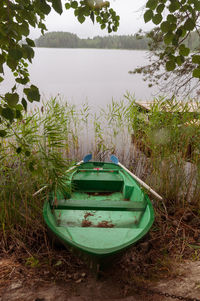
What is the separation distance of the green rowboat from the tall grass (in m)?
0.27

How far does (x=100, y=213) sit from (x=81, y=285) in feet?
2.78

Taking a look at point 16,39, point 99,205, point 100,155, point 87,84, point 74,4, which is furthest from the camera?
point 87,84

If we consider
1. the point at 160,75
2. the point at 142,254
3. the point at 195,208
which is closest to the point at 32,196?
the point at 142,254

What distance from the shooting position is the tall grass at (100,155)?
2.51 metres

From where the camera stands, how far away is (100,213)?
110 inches

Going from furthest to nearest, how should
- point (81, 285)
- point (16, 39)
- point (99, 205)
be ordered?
point (99, 205)
point (81, 285)
point (16, 39)

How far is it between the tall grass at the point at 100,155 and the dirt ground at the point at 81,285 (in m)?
0.43

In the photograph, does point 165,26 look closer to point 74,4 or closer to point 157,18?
point 157,18

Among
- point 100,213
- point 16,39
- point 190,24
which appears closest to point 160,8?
point 190,24

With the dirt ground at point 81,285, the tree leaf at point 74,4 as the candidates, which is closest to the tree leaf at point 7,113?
the tree leaf at point 74,4

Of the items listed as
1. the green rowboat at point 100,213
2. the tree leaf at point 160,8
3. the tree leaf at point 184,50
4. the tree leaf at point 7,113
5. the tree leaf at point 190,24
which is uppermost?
the tree leaf at point 160,8

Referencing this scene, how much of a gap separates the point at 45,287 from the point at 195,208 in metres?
2.31

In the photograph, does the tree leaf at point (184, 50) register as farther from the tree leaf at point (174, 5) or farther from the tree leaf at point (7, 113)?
the tree leaf at point (7, 113)

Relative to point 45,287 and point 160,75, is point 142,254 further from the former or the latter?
point 160,75
